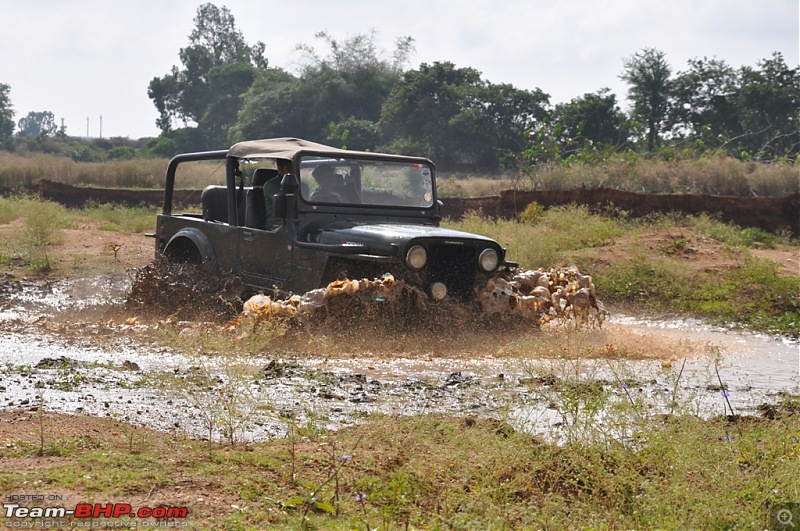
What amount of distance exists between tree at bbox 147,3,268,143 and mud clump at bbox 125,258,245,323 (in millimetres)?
49486

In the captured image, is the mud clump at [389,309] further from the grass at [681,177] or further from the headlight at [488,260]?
the grass at [681,177]

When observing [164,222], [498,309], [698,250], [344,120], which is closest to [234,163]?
[164,222]

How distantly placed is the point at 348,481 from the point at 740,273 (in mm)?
10471

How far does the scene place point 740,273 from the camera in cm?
1326

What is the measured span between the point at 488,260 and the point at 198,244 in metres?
3.07

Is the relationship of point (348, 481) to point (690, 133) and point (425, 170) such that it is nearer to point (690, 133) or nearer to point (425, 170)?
point (425, 170)

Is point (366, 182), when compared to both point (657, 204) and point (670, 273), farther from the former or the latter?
point (657, 204)

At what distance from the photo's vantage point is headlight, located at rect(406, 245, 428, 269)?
8.10 meters

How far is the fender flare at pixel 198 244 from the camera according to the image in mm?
9672

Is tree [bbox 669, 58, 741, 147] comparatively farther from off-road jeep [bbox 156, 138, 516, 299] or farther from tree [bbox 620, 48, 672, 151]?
off-road jeep [bbox 156, 138, 516, 299]

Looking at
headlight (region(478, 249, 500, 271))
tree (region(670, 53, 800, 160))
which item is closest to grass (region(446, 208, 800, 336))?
headlight (region(478, 249, 500, 271))

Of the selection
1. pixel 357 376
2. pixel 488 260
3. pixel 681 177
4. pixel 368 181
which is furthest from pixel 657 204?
pixel 357 376

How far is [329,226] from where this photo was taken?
28.8 ft

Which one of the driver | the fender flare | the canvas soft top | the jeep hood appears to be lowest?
the fender flare
